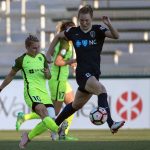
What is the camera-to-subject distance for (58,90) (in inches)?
532

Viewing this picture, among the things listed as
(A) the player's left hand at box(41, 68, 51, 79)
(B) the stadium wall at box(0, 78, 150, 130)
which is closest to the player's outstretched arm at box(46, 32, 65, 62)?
(A) the player's left hand at box(41, 68, 51, 79)

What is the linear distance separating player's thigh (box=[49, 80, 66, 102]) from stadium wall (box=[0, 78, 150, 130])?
278 cm

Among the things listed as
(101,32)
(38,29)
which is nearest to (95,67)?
(101,32)

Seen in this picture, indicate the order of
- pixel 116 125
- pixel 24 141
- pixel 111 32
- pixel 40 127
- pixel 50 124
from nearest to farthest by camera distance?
pixel 116 125 → pixel 111 32 → pixel 24 141 → pixel 50 124 → pixel 40 127

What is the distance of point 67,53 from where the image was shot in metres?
13.6

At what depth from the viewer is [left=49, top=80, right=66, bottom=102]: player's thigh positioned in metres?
13.5

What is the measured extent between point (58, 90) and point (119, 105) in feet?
10.0

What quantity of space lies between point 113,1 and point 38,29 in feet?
8.42

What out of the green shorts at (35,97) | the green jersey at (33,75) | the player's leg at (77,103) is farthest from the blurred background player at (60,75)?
the player's leg at (77,103)

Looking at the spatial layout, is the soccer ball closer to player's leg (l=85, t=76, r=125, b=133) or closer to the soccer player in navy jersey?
player's leg (l=85, t=76, r=125, b=133)

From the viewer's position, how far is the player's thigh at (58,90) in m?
13.5

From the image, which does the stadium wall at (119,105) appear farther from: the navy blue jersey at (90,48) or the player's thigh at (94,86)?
the player's thigh at (94,86)

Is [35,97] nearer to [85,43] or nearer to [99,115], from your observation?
[85,43]

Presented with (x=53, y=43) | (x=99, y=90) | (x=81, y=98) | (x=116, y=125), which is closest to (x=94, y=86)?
(x=99, y=90)
